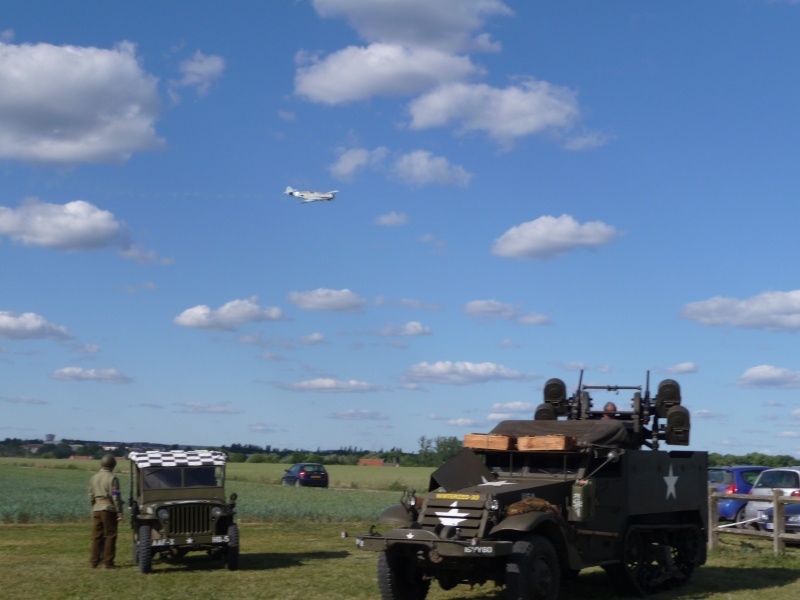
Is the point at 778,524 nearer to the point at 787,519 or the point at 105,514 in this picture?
the point at 787,519

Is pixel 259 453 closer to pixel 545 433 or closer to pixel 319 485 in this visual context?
pixel 319 485

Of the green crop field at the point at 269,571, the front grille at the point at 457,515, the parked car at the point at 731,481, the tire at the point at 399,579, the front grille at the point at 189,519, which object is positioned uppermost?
the parked car at the point at 731,481

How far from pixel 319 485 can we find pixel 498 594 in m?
38.7

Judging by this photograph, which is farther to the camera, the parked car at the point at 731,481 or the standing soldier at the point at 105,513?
the parked car at the point at 731,481

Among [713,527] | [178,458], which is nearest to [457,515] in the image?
[178,458]

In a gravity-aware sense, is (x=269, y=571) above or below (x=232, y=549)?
below

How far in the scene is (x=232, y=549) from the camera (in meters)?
16.4

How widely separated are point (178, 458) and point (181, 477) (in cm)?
36

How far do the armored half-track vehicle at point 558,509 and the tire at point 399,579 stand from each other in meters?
0.01

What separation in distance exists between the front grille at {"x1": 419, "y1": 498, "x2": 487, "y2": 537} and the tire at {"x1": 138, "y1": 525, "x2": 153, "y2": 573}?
17.7 feet

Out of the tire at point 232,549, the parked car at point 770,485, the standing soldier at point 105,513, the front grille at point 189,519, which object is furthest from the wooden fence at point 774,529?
the standing soldier at point 105,513

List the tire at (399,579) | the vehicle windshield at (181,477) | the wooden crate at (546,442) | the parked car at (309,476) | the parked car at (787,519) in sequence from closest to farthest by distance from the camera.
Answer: the tire at (399,579) → the wooden crate at (546,442) → the vehicle windshield at (181,477) → the parked car at (787,519) → the parked car at (309,476)

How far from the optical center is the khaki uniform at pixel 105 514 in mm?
16359

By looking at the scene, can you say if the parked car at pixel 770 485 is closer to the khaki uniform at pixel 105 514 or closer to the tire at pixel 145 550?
the tire at pixel 145 550
